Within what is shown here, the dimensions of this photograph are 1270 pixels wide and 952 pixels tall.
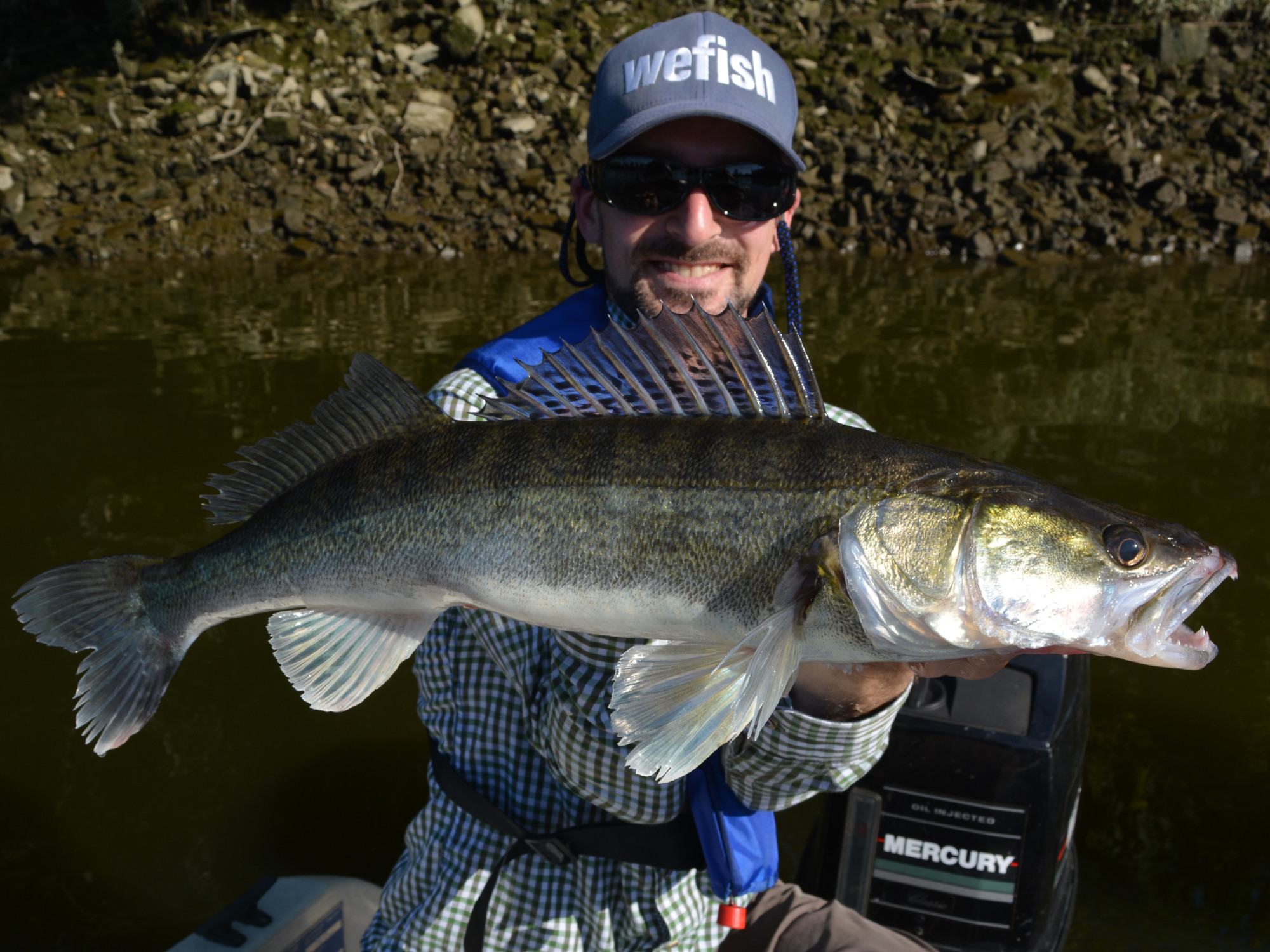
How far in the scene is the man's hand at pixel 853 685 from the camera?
6.49ft

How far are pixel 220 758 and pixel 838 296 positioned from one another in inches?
409

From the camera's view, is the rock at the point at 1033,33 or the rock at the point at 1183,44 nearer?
the rock at the point at 1183,44

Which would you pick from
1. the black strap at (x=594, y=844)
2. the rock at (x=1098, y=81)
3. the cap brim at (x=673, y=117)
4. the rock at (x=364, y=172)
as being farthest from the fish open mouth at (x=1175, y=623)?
the rock at (x=1098, y=81)

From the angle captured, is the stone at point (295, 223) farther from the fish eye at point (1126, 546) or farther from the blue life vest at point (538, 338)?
the fish eye at point (1126, 546)

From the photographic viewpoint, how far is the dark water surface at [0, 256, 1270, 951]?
13.1 feet

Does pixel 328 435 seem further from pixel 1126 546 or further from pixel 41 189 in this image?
pixel 41 189

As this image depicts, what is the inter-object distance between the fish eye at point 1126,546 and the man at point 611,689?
0.36 m

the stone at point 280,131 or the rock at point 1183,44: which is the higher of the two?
the rock at point 1183,44

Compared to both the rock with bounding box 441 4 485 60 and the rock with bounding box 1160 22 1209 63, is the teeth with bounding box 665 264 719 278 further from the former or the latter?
the rock with bounding box 1160 22 1209 63

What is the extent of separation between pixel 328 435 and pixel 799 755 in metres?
1.23

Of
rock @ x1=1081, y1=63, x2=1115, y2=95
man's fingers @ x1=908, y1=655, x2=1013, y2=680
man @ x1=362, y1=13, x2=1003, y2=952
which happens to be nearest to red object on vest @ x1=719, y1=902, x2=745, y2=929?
man @ x1=362, y1=13, x2=1003, y2=952

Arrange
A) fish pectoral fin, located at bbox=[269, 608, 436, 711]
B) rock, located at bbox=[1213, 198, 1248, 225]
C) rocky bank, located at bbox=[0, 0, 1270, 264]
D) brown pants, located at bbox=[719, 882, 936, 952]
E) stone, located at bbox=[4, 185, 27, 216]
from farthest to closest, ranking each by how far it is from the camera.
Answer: rocky bank, located at bbox=[0, 0, 1270, 264], rock, located at bbox=[1213, 198, 1248, 225], stone, located at bbox=[4, 185, 27, 216], brown pants, located at bbox=[719, 882, 936, 952], fish pectoral fin, located at bbox=[269, 608, 436, 711]

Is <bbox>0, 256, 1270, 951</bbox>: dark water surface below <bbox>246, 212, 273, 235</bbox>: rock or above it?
below

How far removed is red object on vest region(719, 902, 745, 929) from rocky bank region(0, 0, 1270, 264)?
14.4 metres
